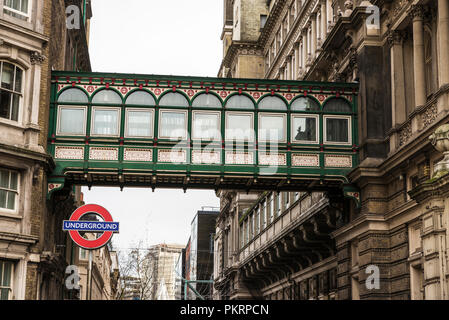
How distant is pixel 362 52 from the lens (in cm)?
2856

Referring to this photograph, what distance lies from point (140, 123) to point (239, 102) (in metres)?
3.90

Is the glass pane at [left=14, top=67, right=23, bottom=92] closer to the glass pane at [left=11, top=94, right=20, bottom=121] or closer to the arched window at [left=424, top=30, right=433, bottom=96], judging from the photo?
the glass pane at [left=11, top=94, right=20, bottom=121]

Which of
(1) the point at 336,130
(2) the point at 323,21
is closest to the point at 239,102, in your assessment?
(1) the point at 336,130

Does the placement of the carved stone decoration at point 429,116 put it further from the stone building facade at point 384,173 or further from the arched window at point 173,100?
the arched window at point 173,100

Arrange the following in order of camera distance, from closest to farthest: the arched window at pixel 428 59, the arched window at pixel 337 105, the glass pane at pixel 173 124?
the arched window at pixel 428 59, the glass pane at pixel 173 124, the arched window at pixel 337 105

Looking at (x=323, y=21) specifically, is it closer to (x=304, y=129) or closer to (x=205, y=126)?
(x=304, y=129)

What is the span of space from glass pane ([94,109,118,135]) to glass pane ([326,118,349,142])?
8115 millimetres

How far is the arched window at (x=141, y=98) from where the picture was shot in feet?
95.9

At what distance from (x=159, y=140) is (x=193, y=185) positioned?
92.3 inches

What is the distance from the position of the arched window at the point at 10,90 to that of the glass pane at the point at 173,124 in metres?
5.43

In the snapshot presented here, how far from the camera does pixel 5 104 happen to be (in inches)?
1031

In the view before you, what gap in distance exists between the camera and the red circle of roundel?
14.2 metres

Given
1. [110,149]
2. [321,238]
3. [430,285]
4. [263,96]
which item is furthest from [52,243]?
[430,285]
